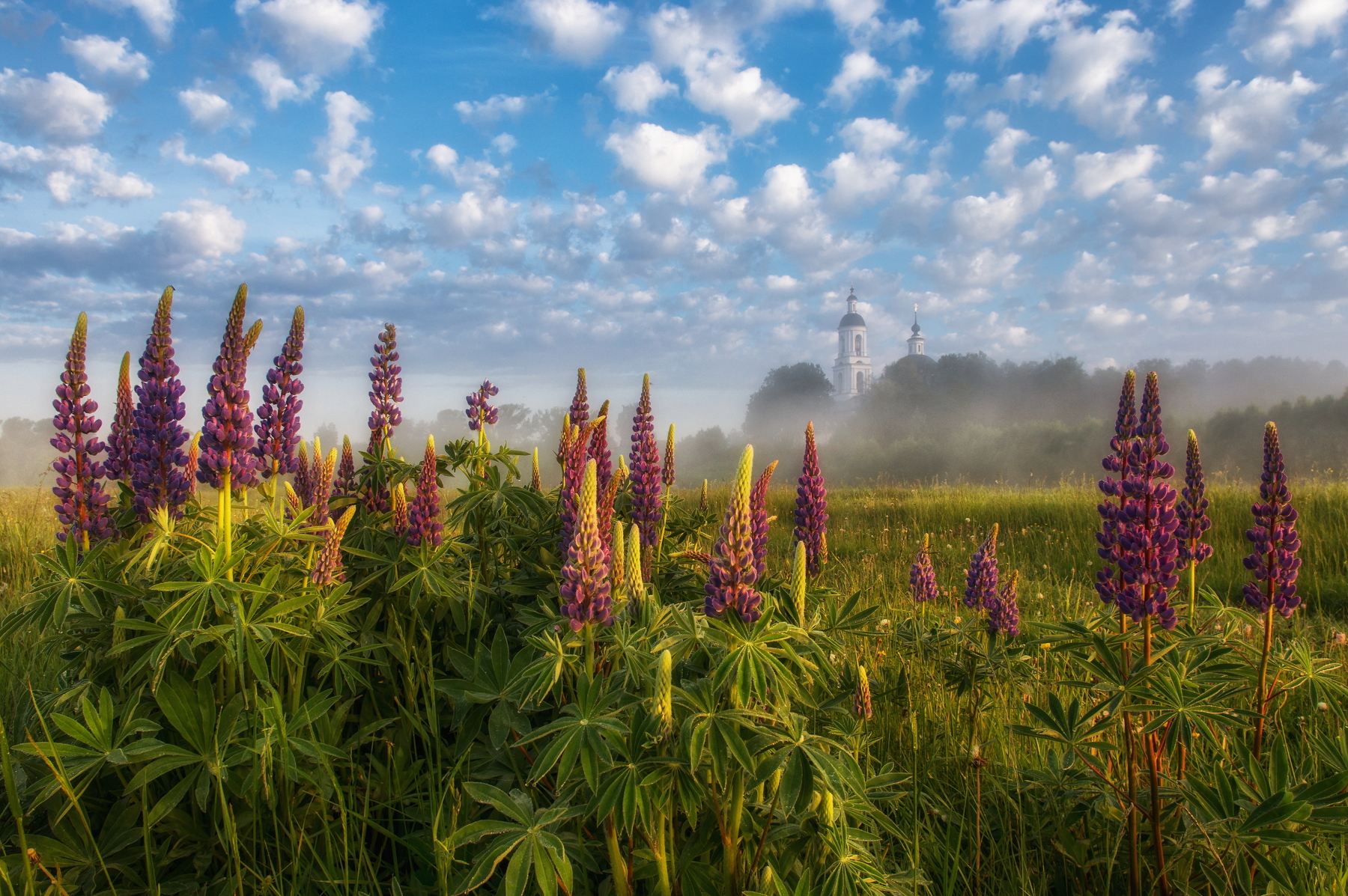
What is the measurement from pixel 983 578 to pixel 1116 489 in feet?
5.72

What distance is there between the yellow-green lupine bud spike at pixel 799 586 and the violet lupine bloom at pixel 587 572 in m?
0.66

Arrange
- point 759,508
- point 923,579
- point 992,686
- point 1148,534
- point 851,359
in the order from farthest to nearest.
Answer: point 851,359
point 923,579
point 992,686
point 1148,534
point 759,508

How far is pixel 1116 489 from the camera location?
102 inches

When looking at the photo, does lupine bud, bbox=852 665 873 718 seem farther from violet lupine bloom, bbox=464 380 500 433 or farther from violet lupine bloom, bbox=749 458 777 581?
violet lupine bloom, bbox=464 380 500 433

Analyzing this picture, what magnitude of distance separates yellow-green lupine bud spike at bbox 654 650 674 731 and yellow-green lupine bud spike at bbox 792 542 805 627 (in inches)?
23.8

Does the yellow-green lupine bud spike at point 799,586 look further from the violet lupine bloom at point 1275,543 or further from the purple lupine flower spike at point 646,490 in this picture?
the violet lupine bloom at point 1275,543

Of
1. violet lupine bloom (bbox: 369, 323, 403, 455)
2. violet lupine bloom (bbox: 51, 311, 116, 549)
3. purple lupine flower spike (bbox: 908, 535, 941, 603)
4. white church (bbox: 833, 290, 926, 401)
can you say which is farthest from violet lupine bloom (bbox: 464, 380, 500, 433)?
white church (bbox: 833, 290, 926, 401)

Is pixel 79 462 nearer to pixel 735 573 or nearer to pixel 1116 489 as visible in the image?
pixel 735 573

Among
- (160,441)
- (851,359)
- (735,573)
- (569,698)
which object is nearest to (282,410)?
(160,441)

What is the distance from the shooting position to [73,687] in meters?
2.43

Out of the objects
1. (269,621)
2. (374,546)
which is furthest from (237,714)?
(374,546)

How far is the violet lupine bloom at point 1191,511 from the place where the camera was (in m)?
3.14

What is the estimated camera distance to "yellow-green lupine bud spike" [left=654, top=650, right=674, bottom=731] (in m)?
1.72

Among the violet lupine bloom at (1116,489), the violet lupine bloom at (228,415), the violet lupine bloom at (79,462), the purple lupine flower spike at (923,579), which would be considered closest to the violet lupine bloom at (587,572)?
the violet lupine bloom at (228,415)
